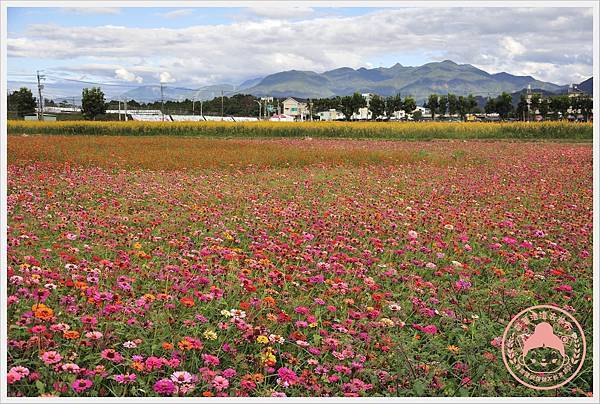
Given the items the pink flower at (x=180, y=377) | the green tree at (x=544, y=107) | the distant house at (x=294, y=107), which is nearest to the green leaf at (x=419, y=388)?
the pink flower at (x=180, y=377)

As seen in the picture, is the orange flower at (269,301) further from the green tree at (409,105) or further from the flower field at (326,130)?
the green tree at (409,105)

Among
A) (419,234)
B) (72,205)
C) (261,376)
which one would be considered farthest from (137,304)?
(72,205)

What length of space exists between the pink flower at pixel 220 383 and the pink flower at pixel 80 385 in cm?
45

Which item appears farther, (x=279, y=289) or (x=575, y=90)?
(x=575, y=90)

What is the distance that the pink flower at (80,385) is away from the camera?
201cm

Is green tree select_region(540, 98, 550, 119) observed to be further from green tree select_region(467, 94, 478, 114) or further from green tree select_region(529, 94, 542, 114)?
green tree select_region(467, 94, 478, 114)

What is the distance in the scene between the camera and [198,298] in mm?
2914

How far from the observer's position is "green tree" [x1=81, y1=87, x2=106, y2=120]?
4028cm

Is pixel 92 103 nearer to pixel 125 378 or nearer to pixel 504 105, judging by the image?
pixel 504 105

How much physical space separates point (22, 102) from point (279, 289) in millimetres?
37394

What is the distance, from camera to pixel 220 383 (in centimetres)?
215

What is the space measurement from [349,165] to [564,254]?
7.66 meters

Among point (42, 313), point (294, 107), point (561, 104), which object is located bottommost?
point (42, 313)

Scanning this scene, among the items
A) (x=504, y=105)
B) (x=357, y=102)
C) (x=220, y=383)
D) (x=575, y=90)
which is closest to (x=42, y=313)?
(x=220, y=383)
